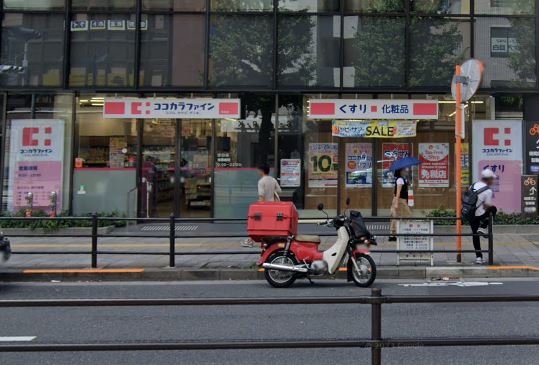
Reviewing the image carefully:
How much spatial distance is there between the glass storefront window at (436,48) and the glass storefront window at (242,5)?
422 centimetres

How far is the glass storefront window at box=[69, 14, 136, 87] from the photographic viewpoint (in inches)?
623

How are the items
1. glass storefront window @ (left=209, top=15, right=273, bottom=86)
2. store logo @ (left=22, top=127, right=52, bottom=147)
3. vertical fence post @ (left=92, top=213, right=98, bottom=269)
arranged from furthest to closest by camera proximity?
store logo @ (left=22, top=127, right=52, bottom=147), glass storefront window @ (left=209, top=15, right=273, bottom=86), vertical fence post @ (left=92, top=213, right=98, bottom=269)

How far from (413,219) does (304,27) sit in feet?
25.4

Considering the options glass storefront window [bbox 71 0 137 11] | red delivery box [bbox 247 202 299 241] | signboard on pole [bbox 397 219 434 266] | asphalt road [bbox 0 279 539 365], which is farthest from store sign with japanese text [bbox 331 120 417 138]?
asphalt road [bbox 0 279 539 365]

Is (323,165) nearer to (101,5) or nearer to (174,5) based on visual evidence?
(174,5)

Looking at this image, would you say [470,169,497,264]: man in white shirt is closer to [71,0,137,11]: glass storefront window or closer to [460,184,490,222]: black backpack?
[460,184,490,222]: black backpack

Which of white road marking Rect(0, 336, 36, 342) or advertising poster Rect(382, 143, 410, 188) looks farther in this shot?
advertising poster Rect(382, 143, 410, 188)

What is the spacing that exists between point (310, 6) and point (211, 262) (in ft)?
28.9

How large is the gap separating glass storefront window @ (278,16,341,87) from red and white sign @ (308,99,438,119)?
2.11 feet

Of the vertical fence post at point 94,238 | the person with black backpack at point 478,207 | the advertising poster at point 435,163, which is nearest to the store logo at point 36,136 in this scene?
the vertical fence post at point 94,238

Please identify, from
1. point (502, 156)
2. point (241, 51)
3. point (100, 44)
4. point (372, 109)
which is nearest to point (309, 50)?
point (241, 51)

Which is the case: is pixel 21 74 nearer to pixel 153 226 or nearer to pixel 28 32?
pixel 28 32

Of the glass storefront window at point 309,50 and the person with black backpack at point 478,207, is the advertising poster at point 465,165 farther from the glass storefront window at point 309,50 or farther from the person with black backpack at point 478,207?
the person with black backpack at point 478,207

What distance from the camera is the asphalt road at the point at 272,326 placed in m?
5.21
